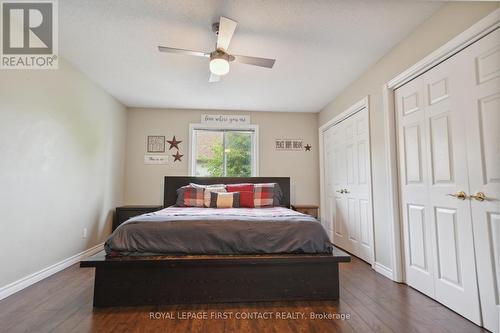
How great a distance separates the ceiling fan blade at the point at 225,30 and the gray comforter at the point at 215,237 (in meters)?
1.52

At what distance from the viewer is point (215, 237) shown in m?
1.97

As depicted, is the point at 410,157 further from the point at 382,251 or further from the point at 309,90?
the point at 309,90

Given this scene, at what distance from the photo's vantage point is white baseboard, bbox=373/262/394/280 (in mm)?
2535

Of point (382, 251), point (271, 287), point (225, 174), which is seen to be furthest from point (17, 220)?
point (382, 251)

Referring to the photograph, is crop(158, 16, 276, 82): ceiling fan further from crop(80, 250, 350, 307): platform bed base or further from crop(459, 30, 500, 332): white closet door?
crop(80, 250, 350, 307): platform bed base

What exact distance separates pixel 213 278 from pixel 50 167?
2.11 meters

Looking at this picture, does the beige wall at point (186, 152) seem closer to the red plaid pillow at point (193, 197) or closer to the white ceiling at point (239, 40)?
the white ceiling at point (239, 40)

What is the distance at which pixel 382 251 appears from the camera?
106 inches

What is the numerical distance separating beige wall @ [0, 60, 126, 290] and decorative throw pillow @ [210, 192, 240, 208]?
1647 mm

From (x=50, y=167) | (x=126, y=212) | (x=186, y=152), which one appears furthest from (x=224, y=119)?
(x=50, y=167)

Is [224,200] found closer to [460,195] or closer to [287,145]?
[287,145]

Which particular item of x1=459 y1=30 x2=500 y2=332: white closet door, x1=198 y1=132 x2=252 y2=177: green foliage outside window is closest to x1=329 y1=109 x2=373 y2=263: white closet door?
x1=459 y1=30 x2=500 y2=332: white closet door

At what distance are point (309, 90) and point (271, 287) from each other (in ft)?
9.05

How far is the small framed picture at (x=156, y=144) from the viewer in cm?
437
